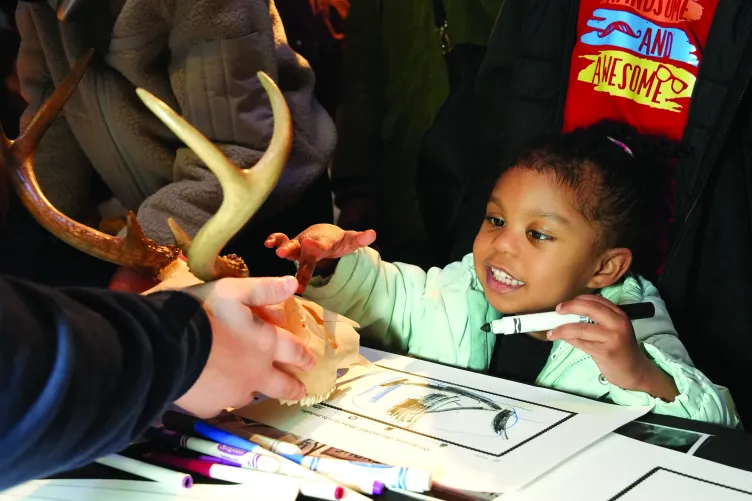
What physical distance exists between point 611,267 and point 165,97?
662mm

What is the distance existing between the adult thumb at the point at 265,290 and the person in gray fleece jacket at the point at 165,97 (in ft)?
1.27

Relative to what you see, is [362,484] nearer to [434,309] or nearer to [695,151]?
[434,309]

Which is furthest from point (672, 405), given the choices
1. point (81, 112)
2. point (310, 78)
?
point (81, 112)

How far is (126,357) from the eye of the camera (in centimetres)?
49

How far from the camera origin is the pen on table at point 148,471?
59 cm

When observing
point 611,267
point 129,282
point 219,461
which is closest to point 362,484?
point 219,461

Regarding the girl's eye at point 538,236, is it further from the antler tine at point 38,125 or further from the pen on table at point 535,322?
the antler tine at point 38,125

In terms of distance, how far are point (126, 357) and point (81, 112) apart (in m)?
0.68

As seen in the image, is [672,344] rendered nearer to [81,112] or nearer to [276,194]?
[276,194]

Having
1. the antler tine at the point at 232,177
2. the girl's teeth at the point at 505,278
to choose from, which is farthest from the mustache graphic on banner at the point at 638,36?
the antler tine at the point at 232,177

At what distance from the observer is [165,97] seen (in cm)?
102

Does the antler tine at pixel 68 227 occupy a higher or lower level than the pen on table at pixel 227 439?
higher

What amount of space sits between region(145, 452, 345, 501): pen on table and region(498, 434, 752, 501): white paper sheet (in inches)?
5.3

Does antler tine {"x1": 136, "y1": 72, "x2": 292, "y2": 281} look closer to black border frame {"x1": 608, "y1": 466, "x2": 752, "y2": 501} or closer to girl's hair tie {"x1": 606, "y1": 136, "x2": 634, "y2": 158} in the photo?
black border frame {"x1": 608, "y1": 466, "x2": 752, "y2": 501}
